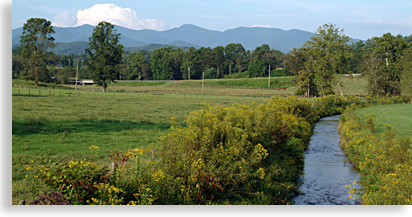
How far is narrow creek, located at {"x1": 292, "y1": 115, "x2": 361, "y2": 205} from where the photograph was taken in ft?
36.2

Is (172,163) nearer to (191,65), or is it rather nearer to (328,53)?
(328,53)

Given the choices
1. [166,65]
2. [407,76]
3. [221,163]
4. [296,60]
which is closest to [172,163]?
[221,163]

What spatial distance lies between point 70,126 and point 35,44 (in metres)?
60.3

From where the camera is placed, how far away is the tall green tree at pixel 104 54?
230ft

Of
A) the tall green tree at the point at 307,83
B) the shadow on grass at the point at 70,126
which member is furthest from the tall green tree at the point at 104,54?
the shadow on grass at the point at 70,126

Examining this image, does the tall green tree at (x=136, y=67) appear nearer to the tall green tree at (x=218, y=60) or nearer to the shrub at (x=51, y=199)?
the tall green tree at (x=218, y=60)

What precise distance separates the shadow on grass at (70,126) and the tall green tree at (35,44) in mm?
52885

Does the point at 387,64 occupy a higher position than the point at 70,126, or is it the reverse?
the point at 387,64

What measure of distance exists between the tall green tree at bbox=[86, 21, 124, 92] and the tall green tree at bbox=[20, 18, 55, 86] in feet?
36.1

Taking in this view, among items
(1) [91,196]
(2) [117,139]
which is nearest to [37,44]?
(2) [117,139]

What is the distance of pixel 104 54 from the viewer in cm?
7156

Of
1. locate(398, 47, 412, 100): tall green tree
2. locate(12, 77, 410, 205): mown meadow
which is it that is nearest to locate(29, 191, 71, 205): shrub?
locate(12, 77, 410, 205): mown meadow

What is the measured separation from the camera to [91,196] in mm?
6512
